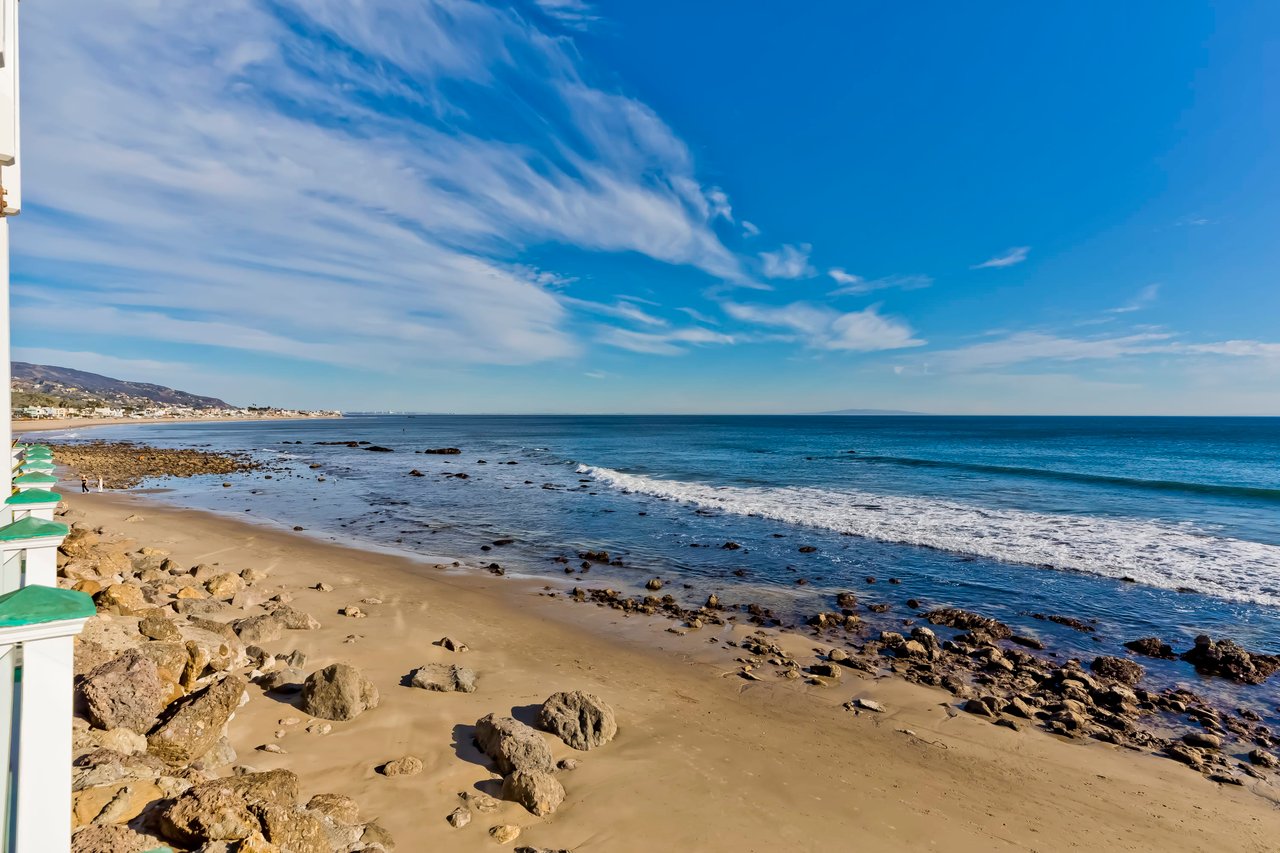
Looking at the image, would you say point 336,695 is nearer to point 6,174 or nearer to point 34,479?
point 34,479

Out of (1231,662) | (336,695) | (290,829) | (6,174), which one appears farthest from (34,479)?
(1231,662)

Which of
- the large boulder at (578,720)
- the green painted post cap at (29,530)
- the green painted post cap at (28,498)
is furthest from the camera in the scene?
the large boulder at (578,720)

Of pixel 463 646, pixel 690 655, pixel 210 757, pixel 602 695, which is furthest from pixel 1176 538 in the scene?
pixel 210 757

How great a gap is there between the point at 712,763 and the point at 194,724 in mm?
5372

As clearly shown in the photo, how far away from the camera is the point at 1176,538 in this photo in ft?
65.2

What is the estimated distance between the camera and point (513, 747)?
6043 mm

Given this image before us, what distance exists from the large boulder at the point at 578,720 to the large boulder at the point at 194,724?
3.33 m

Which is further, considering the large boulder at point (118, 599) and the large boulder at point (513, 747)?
the large boulder at point (118, 599)

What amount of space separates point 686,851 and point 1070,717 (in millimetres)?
6764

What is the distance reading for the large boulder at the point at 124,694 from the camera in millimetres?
4887

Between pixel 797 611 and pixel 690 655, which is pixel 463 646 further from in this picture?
pixel 797 611

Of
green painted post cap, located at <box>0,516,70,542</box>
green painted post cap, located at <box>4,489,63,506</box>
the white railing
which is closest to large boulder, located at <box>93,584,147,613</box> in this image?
green painted post cap, located at <box>4,489,63,506</box>

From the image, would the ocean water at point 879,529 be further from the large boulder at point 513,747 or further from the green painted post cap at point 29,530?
the green painted post cap at point 29,530

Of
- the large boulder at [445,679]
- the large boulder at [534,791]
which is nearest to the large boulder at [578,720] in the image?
the large boulder at [534,791]
